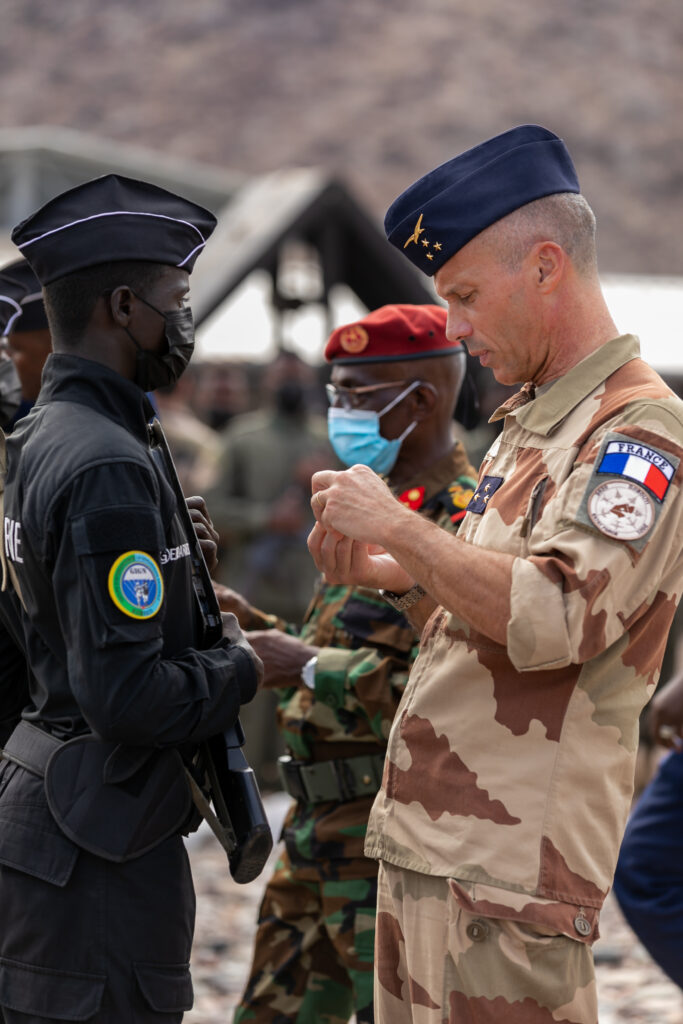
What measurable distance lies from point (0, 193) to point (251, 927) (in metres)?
10.3

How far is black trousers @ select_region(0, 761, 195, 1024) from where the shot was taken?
2.54m

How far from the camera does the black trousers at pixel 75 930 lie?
254cm

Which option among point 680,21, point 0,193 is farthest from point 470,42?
point 0,193

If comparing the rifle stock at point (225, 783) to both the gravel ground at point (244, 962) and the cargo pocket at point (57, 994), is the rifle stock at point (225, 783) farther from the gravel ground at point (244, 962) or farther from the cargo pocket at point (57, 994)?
the gravel ground at point (244, 962)

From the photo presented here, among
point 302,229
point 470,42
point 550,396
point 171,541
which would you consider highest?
point 470,42

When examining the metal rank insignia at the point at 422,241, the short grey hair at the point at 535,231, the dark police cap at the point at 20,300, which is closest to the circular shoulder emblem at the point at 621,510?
the short grey hair at the point at 535,231

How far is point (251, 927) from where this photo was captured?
19.3 ft

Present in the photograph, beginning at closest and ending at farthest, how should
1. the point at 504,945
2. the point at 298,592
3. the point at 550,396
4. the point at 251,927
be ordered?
the point at 504,945
the point at 550,396
the point at 251,927
the point at 298,592

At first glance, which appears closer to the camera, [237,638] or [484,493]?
[484,493]

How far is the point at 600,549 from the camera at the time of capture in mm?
2328

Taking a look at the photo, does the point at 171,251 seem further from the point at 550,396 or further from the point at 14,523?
the point at 550,396

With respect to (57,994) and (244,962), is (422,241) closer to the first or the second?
(57,994)

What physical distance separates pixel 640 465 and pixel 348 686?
1332 mm

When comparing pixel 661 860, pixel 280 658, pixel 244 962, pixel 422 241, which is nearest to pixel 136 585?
pixel 422 241
